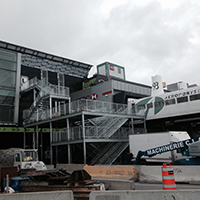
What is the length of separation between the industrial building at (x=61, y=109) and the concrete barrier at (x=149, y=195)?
18238 mm

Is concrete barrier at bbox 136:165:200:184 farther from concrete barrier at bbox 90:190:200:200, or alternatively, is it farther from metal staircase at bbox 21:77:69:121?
metal staircase at bbox 21:77:69:121

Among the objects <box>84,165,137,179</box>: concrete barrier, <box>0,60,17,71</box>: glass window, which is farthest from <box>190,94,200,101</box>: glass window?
<box>0,60,17,71</box>: glass window

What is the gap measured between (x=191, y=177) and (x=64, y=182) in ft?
21.3

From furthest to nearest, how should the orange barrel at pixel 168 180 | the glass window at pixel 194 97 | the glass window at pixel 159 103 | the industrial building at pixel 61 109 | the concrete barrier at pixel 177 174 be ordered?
1. the glass window at pixel 159 103
2. the glass window at pixel 194 97
3. the industrial building at pixel 61 109
4. the concrete barrier at pixel 177 174
5. the orange barrel at pixel 168 180

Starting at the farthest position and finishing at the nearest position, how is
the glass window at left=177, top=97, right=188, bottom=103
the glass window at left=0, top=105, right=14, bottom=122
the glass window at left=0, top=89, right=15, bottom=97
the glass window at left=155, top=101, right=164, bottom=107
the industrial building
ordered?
the glass window at left=0, top=89, right=15, bottom=97, the glass window at left=0, top=105, right=14, bottom=122, the glass window at left=155, top=101, right=164, bottom=107, the glass window at left=177, top=97, right=188, bottom=103, the industrial building

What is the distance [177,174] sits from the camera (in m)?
12.5

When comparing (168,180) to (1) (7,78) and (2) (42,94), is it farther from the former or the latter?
(1) (7,78)

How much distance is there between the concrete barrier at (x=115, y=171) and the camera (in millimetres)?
14102

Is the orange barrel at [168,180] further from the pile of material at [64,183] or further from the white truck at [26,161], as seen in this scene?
the white truck at [26,161]

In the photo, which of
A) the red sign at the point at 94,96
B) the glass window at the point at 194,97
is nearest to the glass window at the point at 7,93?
the red sign at the point at 94,96

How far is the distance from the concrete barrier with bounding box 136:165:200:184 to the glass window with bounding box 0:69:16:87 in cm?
2726

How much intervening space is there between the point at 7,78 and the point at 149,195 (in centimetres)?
3361

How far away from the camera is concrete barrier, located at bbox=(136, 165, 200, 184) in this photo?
11.9m

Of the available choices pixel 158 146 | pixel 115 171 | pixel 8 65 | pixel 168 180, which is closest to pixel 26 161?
pixel 115 171
